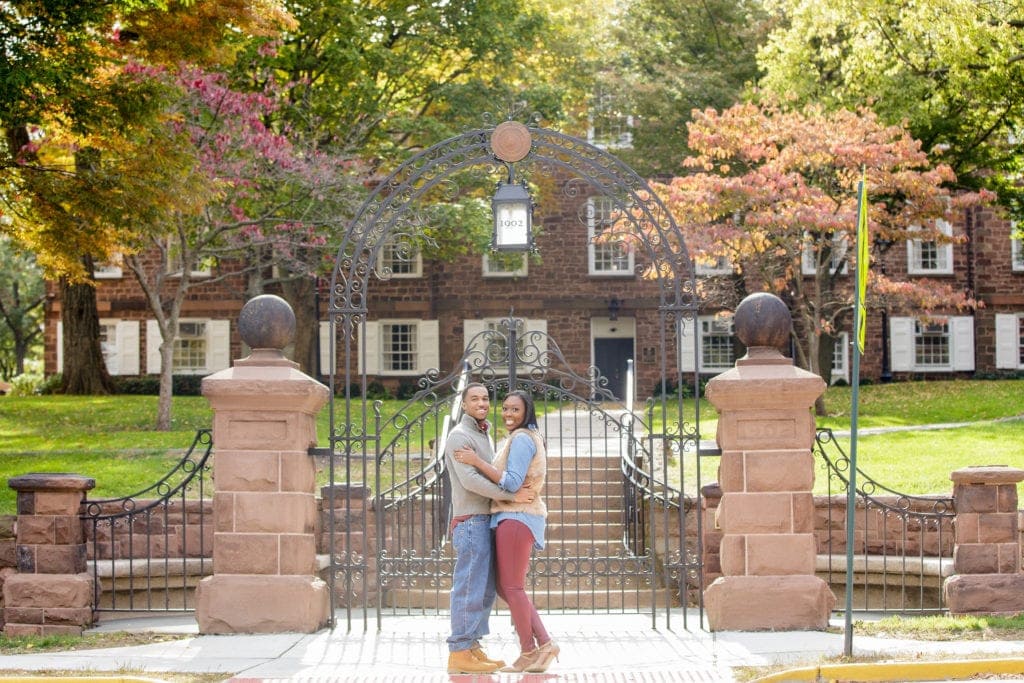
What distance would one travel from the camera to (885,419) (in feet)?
76.0

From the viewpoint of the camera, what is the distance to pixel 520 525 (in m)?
8.20

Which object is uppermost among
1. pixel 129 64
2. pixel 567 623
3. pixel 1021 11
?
pixel 1021 11

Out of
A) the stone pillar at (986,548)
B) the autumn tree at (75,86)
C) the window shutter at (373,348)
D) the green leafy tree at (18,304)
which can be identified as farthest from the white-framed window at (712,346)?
the stone pillar at (986,548)

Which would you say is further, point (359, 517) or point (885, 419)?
point (885, 419)

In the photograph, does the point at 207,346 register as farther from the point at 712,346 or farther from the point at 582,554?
the point at 582,554

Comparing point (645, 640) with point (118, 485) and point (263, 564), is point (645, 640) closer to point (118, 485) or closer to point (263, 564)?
point (263, 564)

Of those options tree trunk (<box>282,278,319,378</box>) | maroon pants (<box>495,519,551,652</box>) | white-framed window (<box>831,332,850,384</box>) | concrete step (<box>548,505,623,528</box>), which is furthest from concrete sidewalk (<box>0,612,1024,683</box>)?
white-framed window (<box>831,332,850,384</box>)

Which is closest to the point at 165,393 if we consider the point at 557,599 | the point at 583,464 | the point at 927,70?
the point at 583,464

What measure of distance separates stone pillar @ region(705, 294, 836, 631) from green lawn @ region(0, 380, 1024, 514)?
8.12 ft

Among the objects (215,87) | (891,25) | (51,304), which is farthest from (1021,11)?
(51,304)

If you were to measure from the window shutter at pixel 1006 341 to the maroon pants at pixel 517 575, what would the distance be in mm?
26793

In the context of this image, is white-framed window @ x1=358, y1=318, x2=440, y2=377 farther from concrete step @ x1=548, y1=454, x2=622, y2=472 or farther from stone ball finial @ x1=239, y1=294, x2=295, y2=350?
stone ball finial @ x1=239, y1=294, x2=295, y2=350

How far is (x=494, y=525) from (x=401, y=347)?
84.2ft

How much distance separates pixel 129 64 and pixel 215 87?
2.69 meters
